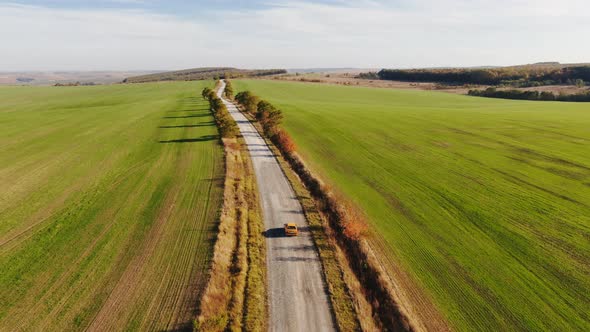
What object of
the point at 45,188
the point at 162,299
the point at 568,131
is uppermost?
the point at 568,131

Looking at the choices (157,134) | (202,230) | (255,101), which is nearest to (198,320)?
(202,230)

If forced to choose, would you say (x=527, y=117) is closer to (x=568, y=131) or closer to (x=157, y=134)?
(x=568, y=131)

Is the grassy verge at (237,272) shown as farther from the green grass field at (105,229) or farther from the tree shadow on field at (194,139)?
the tree shadow on field at (194,139)

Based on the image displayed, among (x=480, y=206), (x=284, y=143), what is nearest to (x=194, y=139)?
(x=284, y=143)

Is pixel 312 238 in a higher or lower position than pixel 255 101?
lower

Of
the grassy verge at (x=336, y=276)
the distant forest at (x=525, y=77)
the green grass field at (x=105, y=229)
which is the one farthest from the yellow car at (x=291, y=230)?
the distant forest at (x=525, y=77)

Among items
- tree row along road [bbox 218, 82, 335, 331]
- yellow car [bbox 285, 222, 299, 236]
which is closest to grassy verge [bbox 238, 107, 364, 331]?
tree row along road [bbox 218, 82, 335, 331]

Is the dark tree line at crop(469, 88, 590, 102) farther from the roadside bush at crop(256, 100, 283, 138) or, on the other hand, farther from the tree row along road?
the tree row along road
